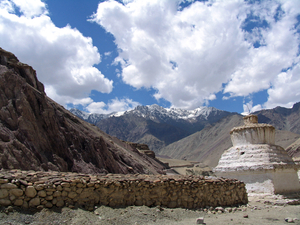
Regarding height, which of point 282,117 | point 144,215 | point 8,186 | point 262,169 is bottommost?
point 144,215

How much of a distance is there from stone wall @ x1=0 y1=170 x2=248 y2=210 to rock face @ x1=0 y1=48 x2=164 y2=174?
8052mm

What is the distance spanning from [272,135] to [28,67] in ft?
70.1

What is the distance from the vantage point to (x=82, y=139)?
22469mm

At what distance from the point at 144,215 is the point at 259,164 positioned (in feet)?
24.7

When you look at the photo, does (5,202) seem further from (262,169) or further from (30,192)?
(262,169)

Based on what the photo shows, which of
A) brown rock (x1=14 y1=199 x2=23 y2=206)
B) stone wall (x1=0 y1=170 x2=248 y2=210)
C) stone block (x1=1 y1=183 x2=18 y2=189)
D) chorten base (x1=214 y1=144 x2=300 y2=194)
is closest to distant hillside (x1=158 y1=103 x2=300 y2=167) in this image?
chorten base (x1=214 y1=144 x2=300 y2=194)

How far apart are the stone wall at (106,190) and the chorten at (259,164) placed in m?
2.59

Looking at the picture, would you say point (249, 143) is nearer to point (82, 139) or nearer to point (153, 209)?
point (153, 209)

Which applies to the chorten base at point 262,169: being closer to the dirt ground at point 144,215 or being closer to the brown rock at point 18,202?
the dirt ground at point 144,215

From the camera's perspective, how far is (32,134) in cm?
1614

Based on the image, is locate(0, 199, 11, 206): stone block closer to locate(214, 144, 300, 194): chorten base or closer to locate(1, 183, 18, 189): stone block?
locate(1, 183, 18, 189): stone block

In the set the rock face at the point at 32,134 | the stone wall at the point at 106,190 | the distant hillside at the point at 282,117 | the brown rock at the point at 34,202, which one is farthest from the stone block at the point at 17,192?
the distant hillside at the point at 282,117

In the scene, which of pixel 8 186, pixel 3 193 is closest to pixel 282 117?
pixel 8 186

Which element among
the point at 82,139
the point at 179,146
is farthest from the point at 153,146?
A: the point at 82,139
